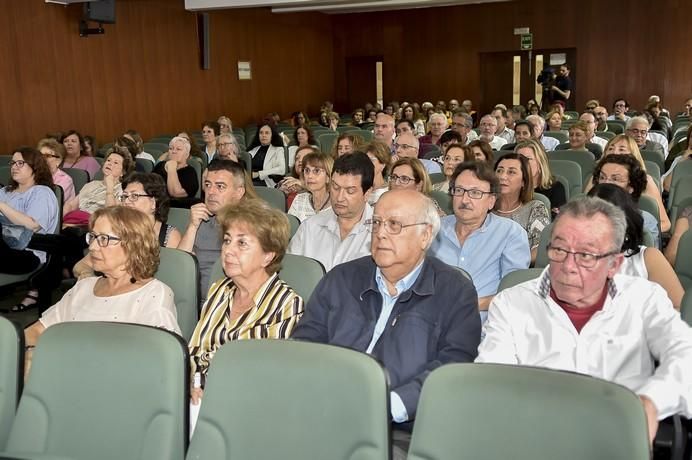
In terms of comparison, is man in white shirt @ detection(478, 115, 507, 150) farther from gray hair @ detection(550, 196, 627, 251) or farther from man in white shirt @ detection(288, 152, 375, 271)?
gray hair @ detection(550, 196, 627, 251)

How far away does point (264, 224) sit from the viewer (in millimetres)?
2754

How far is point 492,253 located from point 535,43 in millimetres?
15389

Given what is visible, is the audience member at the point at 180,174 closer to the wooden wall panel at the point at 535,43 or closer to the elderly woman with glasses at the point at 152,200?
the elderly woman with glasses at the point at 152,200

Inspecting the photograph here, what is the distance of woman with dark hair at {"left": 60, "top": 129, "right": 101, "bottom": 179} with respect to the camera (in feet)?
25.5

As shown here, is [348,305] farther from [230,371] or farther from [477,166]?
[477,166]

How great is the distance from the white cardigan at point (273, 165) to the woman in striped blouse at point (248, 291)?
5206mm

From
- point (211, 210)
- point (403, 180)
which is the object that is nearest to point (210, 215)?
point (211, 210)

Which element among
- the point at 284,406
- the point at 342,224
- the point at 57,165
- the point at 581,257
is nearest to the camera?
the point at 284,406

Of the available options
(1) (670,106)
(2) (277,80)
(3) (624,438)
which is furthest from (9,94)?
(1) (670,106)

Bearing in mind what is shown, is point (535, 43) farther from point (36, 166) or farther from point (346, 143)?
point (36, 166)

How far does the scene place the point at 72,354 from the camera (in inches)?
85.4

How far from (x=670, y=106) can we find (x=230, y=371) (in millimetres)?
17052

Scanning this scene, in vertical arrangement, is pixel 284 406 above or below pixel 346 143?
below

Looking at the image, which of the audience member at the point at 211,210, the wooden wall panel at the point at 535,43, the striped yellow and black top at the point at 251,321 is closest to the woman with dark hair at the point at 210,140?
the audience member at the point at 211,210
